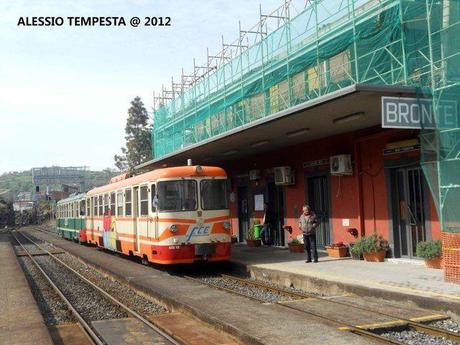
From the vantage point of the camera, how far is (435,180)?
386 inches

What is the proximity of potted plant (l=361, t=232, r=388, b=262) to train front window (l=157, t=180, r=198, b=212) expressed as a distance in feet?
Result: 14.8

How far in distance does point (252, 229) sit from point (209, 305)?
10750 millimetres

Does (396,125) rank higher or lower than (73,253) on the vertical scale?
higher

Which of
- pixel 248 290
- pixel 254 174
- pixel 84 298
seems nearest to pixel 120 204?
pixel 254 174

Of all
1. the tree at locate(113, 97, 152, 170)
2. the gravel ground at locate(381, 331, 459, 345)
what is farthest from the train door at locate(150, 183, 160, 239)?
the tree at locate(113, 97, 152, 170)

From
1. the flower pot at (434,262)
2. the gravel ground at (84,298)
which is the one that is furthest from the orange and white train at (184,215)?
the flower pot at (434,262)

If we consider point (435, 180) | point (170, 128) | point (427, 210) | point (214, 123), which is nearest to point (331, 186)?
point (427, 210)

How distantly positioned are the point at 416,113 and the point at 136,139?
65.7m

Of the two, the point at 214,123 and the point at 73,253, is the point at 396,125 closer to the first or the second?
the point at 214,123

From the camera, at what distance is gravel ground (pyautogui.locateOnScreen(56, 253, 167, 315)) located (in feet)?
33.8

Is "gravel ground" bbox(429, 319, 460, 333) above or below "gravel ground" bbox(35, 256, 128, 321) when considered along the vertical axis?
above

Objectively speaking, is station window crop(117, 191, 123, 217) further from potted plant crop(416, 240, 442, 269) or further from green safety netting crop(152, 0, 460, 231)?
potted plant crop(416, 240, 442, 269)

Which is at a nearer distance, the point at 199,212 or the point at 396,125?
the point at 396,125

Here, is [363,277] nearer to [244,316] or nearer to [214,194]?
[244,316]
